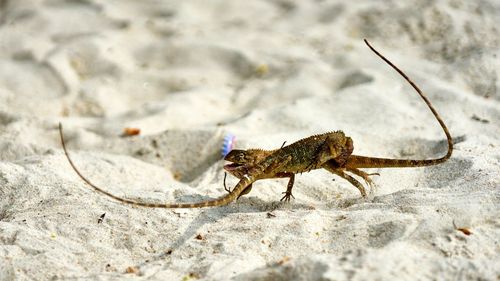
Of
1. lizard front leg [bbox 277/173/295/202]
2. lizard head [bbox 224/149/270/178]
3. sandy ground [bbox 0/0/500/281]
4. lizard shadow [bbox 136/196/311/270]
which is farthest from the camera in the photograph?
lizard front leg [bbox 277/173/295/202]

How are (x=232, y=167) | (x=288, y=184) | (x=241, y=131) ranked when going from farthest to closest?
1. (x=241, y=131)
2. (x=288, y=184)
3. (x=232, y=167)

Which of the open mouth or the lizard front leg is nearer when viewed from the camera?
the open mouth

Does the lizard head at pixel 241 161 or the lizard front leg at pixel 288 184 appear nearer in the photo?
the lizard head at pixel 241 161

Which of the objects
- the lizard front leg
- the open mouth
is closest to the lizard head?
the open mouth

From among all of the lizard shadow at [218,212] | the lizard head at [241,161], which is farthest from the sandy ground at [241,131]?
the lizard head at [241,161]

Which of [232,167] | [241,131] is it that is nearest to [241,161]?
[232,167]

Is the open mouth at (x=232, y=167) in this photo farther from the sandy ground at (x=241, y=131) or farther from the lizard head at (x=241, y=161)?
the sandy ground at (x=241, y=131)

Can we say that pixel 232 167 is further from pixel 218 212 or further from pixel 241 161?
pixel 218 212

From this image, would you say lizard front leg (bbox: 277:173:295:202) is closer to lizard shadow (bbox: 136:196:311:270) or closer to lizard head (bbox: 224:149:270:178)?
lizard shadow (bbox: 136:196:311:270)

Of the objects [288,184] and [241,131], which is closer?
[288,184]
